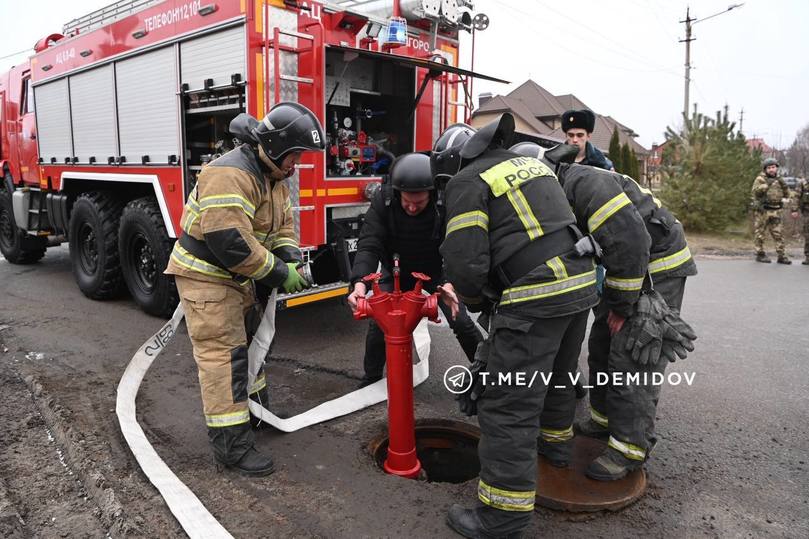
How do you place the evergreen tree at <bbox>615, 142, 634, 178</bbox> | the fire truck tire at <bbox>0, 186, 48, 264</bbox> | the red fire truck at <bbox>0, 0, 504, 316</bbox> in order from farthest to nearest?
1. the evergreen tree at <bbox>615, 142, 634, 178</bbox>
2. the fire truck tire at <bbox>0, 186, 48, 264</bbox>
3. the red fire truck at <bbox>0, 0, 504, 316</bbox>

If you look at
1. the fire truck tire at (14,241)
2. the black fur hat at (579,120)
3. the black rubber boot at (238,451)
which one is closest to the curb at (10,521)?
Result: the black rubber boot at (238,451)

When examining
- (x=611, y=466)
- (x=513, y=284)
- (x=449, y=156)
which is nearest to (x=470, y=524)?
(x=611, y=466)

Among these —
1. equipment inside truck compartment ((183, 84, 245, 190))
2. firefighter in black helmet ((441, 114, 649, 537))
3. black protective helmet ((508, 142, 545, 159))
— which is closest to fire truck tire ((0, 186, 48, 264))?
equipment inside truck compartment ((183, 84, 245, 190))

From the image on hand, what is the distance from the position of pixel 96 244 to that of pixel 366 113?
3.25 m

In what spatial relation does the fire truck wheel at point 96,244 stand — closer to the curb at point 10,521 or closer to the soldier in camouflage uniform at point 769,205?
the curb at point 10,521

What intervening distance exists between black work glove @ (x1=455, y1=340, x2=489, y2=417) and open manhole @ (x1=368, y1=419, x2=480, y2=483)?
2.49 feet

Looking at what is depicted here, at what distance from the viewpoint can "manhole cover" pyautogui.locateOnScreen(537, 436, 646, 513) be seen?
2668 mm

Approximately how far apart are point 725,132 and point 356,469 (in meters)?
13.1

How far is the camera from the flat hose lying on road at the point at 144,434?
8.32 feet

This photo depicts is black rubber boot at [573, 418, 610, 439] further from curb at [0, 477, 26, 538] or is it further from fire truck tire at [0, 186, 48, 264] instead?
fire truck tire at [0, 186, 48, 264]

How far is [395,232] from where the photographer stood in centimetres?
377

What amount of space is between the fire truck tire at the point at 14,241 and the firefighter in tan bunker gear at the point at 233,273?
23.0ft

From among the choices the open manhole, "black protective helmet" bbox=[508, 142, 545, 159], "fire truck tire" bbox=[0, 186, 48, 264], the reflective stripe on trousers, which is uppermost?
"black protective helmet" bbox=[508, 142, 545, 159]

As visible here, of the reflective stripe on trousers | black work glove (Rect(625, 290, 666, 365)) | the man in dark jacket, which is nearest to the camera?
the reflective stripe on trousers
